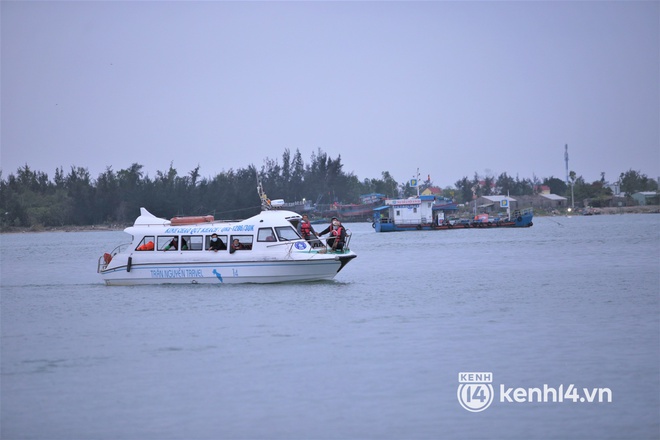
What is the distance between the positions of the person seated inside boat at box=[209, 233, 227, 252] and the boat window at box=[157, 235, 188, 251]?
113 cm

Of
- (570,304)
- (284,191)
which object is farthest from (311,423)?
(284,191)

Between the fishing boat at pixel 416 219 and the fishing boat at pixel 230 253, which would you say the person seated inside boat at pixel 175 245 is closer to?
the fishing boat at pixel 230 253

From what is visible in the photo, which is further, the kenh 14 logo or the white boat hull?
the white boat hull

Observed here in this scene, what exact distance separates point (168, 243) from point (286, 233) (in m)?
4.55

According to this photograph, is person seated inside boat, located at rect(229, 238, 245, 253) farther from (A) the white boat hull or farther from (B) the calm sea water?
(B) the calm sea water

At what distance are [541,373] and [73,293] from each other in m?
21.8

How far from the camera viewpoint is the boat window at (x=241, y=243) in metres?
30.8

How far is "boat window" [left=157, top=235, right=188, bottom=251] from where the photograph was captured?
3152 cm

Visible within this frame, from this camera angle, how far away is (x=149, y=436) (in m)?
13.5

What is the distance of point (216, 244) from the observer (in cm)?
3086

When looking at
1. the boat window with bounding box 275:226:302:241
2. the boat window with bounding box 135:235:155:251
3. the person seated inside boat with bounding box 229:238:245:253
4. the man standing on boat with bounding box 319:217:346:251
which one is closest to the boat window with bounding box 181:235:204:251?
the person seated inside boat with bounding box 229:238:245:253

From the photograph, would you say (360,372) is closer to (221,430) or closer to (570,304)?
(221,430)

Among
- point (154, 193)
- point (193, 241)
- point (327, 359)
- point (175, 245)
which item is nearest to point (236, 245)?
point (193, 241)

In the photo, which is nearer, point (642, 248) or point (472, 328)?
point (472, 328)
